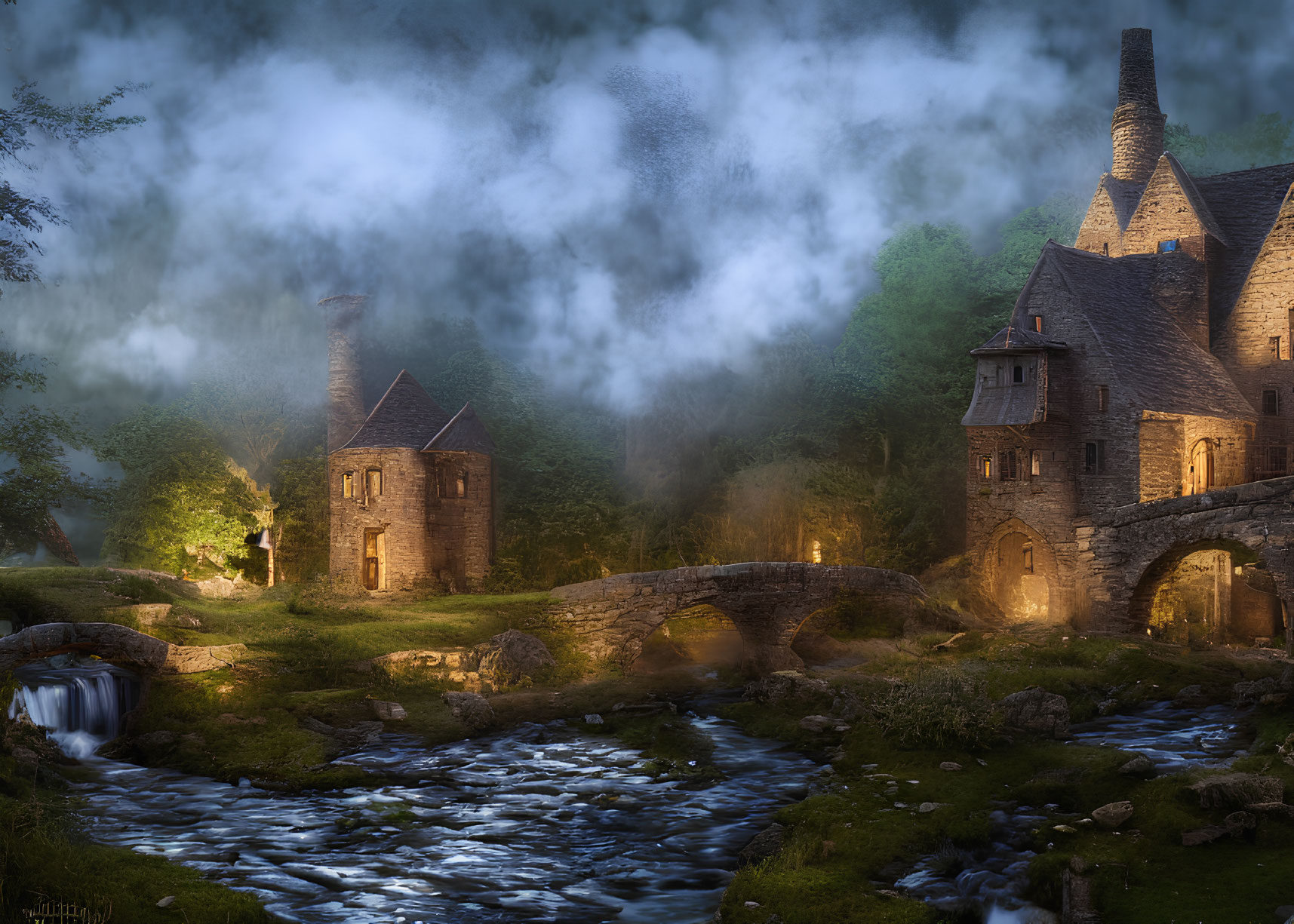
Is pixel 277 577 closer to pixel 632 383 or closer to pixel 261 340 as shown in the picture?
pixel 261 340

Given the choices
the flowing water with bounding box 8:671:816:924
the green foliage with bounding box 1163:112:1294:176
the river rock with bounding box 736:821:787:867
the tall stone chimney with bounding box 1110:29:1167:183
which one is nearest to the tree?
the flowing water with bounding box 8:671:816:924

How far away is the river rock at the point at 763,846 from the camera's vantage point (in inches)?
604

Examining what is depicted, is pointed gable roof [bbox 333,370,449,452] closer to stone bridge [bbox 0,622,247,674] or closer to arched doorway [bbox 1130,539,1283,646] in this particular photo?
stone bridge [bbox 0,622,247,674]

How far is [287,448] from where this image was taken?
52375 mm

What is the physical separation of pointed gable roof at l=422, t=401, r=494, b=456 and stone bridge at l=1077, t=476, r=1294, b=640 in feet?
75.3

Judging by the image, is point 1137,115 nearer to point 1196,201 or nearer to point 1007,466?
point 1196,201

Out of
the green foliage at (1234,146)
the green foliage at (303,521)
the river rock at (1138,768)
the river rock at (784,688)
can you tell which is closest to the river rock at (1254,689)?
the river rock at (1138,768)

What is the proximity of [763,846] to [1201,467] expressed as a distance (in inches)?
1115

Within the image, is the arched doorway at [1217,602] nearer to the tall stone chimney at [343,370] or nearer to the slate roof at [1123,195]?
the slate roof at [1123,195]

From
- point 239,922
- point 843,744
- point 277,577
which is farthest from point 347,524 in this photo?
point 239,922

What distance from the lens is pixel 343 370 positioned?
148ft

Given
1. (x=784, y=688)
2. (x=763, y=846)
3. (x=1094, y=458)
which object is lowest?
(x=763, y=846)

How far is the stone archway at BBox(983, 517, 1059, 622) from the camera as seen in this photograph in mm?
37562

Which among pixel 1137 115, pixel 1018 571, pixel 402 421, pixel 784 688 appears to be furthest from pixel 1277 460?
pixel 402 421
